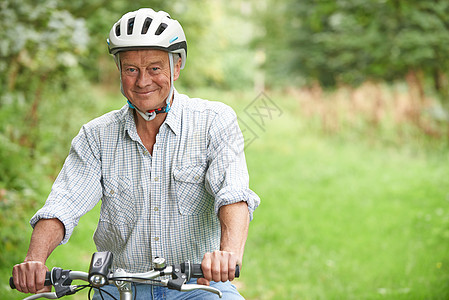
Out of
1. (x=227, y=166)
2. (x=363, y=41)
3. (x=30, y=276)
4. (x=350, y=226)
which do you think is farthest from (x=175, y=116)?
(x=363, y=41)

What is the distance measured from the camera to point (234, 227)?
7.72 feet

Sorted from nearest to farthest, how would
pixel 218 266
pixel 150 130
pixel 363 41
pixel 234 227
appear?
pixel 218 266, pixel 234 227, pixel 150 130, pixel 363 41

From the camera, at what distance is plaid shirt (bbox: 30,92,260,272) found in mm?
2609

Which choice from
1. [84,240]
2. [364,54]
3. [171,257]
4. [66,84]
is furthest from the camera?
[364,54]

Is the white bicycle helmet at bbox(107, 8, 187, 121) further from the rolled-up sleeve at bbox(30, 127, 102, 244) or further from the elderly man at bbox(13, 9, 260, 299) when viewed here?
the rolled-up sleeve at bbox(30, 127, 102, 244)

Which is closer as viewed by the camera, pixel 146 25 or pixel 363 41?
pixel 146 25

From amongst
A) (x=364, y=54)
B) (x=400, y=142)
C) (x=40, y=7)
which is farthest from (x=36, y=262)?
(x=364, y=54)

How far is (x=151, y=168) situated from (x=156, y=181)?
0.07 m

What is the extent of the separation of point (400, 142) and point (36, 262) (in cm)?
990

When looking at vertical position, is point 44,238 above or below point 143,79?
below

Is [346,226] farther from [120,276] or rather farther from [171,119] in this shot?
[120,276]

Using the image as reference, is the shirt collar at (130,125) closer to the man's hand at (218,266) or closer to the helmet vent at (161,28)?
the helmet vent at (161,28)

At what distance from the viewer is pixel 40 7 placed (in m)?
7.14

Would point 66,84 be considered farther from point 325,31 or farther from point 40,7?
point 325,31
